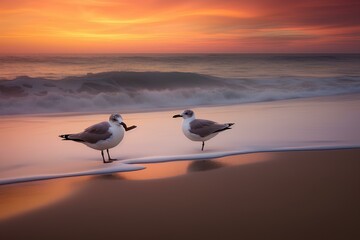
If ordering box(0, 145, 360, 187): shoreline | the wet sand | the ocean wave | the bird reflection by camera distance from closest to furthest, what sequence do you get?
the wet sand
box(0, 145, 360, 187): shoreline
the bird reflection
the ocean wave

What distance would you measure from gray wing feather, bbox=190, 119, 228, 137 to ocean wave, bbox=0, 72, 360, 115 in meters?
4.95

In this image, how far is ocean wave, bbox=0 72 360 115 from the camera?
405 inches

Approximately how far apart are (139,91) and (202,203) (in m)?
9.40

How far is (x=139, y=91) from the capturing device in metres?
12.4

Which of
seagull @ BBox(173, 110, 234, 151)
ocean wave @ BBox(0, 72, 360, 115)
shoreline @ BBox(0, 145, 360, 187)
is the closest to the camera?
shoreline @ BBox(0, 145, 360, 187)

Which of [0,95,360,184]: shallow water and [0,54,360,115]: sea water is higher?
[0,54,360,115]: sea water

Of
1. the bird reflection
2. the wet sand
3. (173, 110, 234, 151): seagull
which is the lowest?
the wet sand

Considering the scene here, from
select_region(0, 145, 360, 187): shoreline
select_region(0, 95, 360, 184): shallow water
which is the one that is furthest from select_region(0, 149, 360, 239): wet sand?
select_region(0, 95, 360, 184): shallow water

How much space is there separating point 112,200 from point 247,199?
95 cm

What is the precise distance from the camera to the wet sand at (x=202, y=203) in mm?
2734

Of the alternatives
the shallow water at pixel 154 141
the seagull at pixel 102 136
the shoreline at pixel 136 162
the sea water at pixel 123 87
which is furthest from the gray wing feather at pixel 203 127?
the sea water at pixel 123 87

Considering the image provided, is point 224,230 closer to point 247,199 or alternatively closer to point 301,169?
point 247,199

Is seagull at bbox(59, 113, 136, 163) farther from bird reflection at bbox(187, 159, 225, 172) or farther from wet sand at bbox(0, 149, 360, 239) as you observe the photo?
bird reflection at bbox(187, 159, 225, 172)

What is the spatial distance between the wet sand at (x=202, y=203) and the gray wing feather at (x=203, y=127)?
70cm
